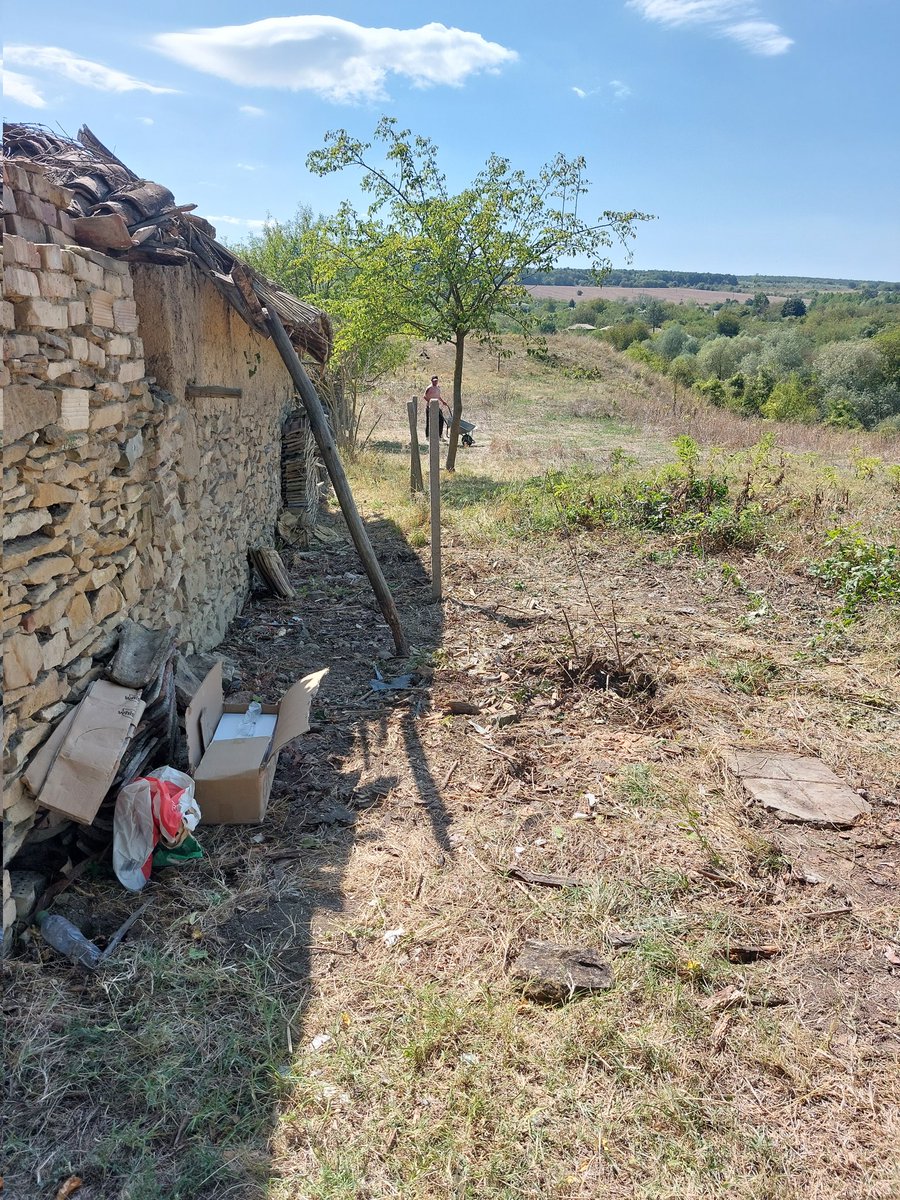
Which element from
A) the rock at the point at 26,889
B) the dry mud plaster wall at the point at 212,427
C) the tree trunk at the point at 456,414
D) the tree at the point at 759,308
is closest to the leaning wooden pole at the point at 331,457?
the dry mud plaster wall at the point at 212,427

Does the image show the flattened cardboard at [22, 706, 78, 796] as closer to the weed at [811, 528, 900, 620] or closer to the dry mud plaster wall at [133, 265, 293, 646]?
the dry mud plaster wall at [133, 265, 293, 646]

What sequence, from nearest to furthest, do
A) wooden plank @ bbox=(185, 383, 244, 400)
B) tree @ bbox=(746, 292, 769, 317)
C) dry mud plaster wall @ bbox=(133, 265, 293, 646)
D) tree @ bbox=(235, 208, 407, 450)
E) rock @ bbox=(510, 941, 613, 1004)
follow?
rock @ bbox=(510, 941, 613, 1004) < dry mud plaster wall @ bbox=(133, 265, 293, 646) < wooden plank @ bbox=(185, 383, 244, 400) < tree @ bbox=(235, 208, 407, 450) < tree @ bbox=(746, 292, 769, 317)

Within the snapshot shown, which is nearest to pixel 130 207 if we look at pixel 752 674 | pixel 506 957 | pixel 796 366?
pixel 506 957

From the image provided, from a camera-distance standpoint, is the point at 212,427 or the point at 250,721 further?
the point at 212,427

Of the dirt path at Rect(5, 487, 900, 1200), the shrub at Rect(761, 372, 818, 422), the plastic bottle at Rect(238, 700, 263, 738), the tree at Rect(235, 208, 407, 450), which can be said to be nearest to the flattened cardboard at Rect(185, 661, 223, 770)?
the plastic bottle at Rect(238, 700, 263, 738)

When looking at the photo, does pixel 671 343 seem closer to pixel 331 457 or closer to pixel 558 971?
pixel 331 457

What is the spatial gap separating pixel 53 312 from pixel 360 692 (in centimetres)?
317

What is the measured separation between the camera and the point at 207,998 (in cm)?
273

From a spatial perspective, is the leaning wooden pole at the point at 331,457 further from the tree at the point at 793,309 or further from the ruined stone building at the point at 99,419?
the tree at the point at 793,309

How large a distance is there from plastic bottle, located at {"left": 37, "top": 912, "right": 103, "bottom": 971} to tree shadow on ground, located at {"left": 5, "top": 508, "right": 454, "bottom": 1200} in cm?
5

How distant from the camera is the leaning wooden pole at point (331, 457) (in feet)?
17.3

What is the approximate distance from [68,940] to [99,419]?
2216mm

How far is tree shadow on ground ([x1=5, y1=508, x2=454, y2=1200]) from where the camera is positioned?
2197mm

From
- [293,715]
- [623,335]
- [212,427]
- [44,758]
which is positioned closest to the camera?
[44,758]
